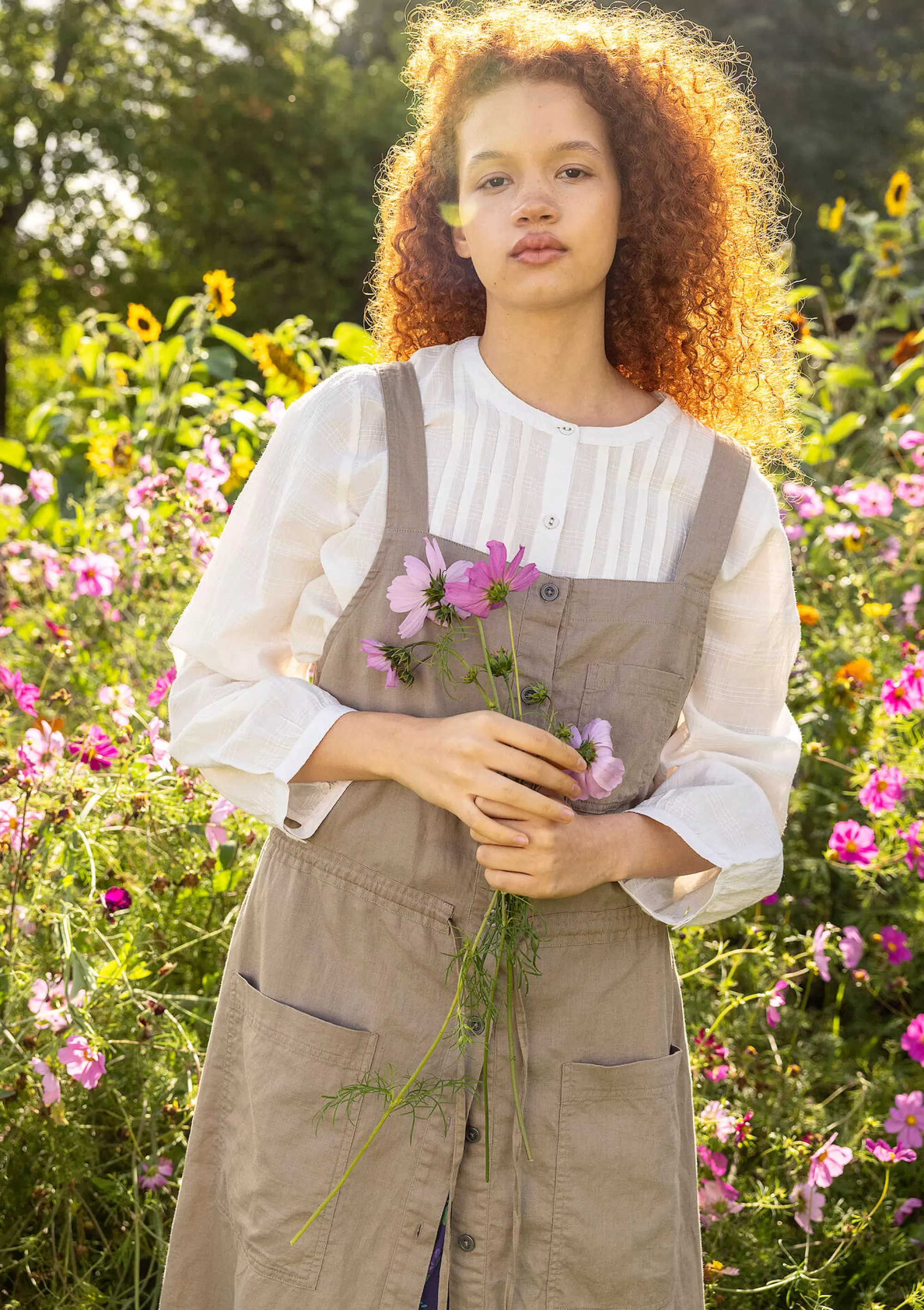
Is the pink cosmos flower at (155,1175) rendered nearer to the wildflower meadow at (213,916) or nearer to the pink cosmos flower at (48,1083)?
the wildflower meadow at (213,916)

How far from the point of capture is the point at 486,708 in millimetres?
1161

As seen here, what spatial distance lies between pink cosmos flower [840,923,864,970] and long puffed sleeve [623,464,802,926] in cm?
84

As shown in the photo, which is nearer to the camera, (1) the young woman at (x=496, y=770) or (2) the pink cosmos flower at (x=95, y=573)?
(1) the young woman at (x=496, y=770)

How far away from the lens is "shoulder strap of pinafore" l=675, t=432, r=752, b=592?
3.97 feet

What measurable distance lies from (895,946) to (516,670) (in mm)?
1424

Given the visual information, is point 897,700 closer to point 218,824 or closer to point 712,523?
point 712,523

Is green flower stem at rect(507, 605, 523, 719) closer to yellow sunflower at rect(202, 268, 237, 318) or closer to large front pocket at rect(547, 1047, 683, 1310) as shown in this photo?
large front pocket at rect(547, 1047, 683, 1310)

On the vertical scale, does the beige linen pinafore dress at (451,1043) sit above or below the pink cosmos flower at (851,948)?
above

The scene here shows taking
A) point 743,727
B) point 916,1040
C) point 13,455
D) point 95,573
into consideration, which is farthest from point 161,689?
point 13,455

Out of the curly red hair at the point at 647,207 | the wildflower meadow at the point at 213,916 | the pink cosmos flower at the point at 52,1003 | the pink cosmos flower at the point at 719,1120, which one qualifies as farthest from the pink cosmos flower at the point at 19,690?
the pink cosmos flower at the point at 719,1120

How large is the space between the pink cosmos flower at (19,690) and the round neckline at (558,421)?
0.96 m

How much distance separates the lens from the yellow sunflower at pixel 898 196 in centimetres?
398

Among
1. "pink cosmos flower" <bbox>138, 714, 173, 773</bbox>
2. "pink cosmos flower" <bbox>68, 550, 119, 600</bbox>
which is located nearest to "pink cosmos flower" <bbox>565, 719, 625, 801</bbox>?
"pink cosmos flower" <bbox>138, 714, 173, 773</bbox>

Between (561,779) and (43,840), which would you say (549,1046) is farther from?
(43,840)
